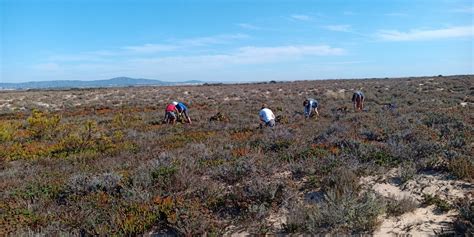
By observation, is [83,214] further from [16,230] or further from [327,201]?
[327,201]

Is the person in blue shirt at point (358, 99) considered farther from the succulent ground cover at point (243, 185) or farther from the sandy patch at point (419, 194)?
the sandy patch at point (419, 194)

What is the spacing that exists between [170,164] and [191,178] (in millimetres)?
1013

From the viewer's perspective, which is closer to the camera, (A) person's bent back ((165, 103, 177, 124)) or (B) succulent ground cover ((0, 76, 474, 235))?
(B) succulent ground cover ((0, 76, 474, 235))

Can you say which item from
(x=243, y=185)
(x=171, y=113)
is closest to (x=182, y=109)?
(x=171, y=113)

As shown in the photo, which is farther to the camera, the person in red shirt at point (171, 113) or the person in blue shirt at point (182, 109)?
the person in blue shirt at point (182, 109)

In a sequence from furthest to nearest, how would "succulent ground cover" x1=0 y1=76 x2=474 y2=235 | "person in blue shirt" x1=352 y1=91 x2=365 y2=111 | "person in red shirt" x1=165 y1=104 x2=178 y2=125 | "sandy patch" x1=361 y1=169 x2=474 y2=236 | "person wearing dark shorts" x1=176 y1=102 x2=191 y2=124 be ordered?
1. "person in blue shirt" x1=352 y1=91 x2=365 y2=111
2. "person wearing dark shorts" x1=176 y1=102 x2=191 y2=124
3. "person in red shirt" x1=165 y1=104 x2=178 y2=125
4. "succulent ground cover" x1=0 y1=76 x2=474 y2=235
5. "sandy patch" x1=361 y1=169 x2=474 y2=236

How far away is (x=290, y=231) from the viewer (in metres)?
4.54

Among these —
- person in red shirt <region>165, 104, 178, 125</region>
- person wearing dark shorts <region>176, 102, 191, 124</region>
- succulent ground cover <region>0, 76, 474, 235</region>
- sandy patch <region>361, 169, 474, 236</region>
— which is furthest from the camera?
person wearing dark shorts <region>176, 102, 191, 124</region>

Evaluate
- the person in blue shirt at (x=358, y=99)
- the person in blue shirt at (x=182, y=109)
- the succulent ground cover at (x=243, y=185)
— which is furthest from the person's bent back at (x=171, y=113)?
the person in blue shirt at (x=358, y=99)

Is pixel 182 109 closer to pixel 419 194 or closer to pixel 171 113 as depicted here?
pixel 171 113

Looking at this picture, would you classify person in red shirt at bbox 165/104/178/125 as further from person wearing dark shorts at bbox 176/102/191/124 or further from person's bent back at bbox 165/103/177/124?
person wearing dark shorts at bbox 176/102/191/124

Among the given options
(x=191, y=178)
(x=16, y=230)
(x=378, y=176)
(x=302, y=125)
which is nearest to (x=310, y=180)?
(x=378, y=176)

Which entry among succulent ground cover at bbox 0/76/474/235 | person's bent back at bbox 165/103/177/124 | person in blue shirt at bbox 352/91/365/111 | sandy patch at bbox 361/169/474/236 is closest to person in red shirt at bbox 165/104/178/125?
person's bent back at bbox 165/103/177/124

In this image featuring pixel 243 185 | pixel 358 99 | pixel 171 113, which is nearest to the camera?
pixel 243 185
